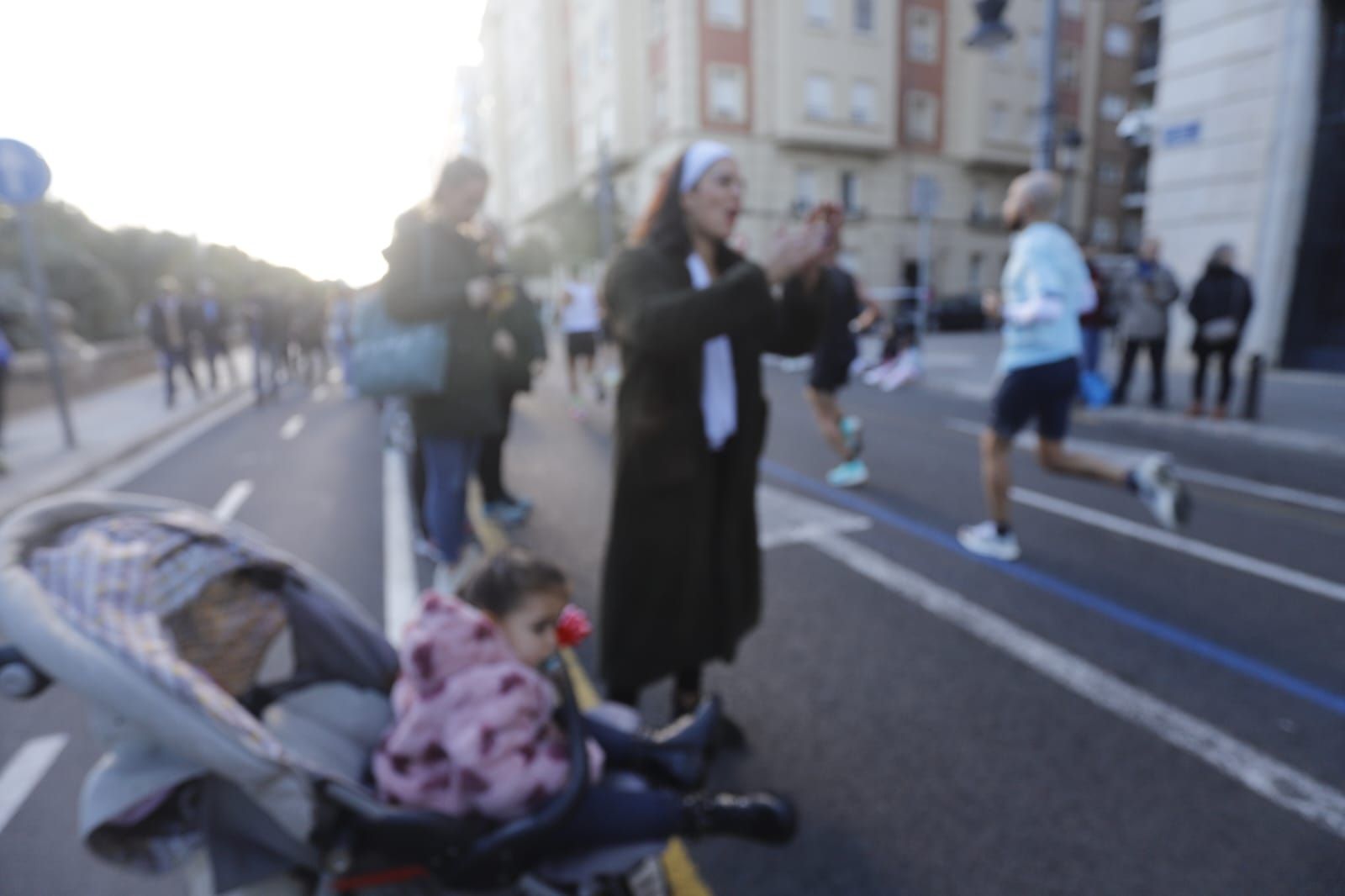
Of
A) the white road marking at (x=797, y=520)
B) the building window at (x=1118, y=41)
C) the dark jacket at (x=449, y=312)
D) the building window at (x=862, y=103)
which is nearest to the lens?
the dark jacket at (x=449, y=312)

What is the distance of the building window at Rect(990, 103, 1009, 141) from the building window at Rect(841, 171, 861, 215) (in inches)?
274

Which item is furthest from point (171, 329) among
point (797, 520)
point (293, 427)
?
point (797, 520)

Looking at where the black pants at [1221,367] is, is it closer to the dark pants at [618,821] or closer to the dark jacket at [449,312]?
the dark jacket at [449,312]

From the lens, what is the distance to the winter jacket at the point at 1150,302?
8.99 meters

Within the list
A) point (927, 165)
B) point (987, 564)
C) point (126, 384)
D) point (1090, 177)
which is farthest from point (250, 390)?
point (1090, 177)

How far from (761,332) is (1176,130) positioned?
15.0 meters

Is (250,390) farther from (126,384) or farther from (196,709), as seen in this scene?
(196,709)

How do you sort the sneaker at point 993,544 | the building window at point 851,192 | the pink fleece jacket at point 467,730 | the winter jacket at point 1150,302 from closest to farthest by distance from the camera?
the pink fleece jacket at point 467,730, the sneaker at point 993,544, the winter jacket at point 1150,302, the building window at point 851,192

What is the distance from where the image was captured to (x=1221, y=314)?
27.0ft

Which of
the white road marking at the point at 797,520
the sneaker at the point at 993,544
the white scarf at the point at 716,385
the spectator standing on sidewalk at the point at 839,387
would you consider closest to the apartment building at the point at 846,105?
the spectator standing on sidewalk at the point at 839,387

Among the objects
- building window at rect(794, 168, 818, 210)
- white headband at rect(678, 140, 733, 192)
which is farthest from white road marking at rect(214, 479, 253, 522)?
building window at rect(794, 168, 818, 210)

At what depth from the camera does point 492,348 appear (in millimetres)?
3574

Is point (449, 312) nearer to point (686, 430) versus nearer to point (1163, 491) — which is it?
point (686, 430)

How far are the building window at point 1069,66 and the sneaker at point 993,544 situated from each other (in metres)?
39.8
